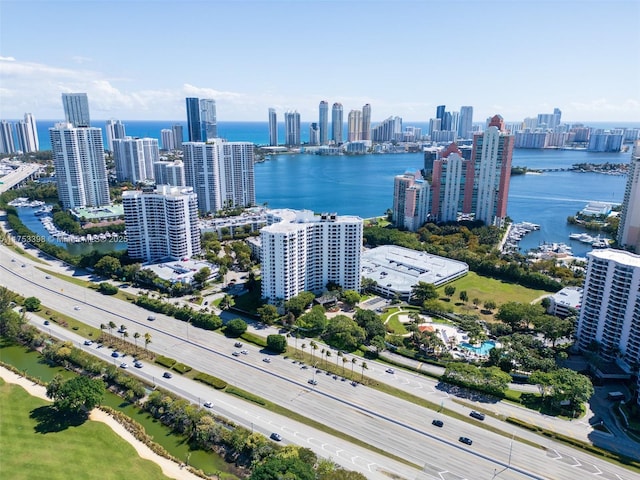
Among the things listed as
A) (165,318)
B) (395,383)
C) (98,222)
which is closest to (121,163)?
(98,222)

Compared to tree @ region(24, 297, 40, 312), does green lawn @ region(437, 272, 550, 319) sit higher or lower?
lower

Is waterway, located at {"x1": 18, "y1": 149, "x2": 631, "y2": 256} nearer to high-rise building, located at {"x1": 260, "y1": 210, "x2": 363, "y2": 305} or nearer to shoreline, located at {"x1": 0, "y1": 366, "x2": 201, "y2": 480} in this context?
high-rise building, located at {"x1": 260, "y1": 210, "x2": 363, "y2": 305}

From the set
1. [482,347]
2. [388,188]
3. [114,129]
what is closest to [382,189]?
[388,188]

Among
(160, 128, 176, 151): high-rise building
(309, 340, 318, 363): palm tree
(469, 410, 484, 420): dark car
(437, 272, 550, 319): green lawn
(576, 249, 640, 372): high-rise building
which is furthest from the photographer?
(160, 128, 176, 151): high-rise building

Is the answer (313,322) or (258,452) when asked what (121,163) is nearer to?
(313,322)

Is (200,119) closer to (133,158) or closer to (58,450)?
(133,158)

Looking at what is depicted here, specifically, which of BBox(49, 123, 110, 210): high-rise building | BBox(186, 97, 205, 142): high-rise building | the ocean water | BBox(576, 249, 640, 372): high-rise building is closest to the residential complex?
BBox(186, 97, 205, 142): high-rise building
